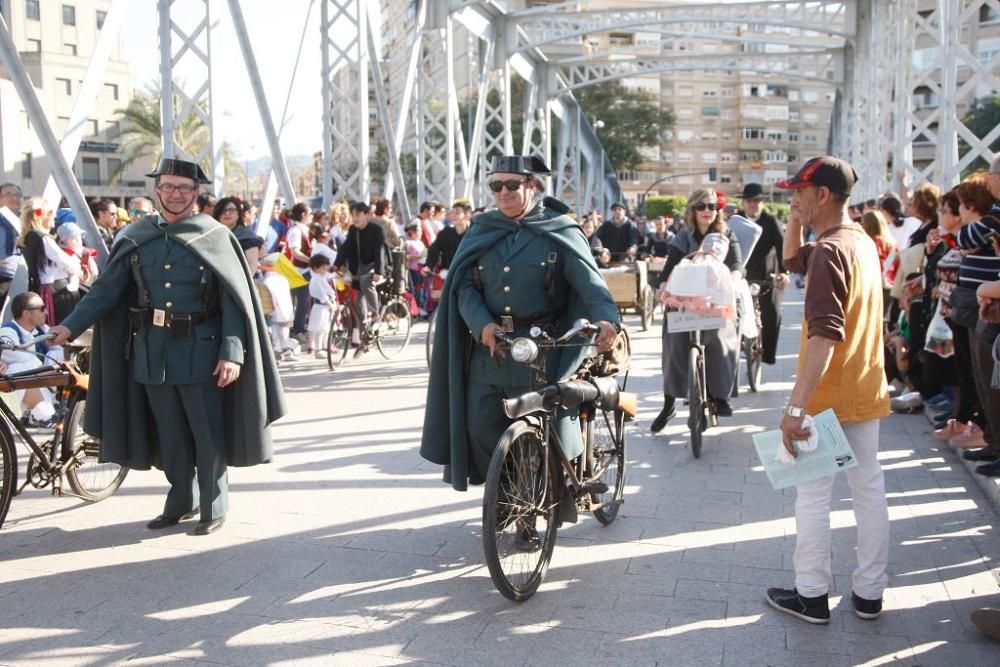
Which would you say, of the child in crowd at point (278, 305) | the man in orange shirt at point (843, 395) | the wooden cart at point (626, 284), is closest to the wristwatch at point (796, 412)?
the man in orange shirt at point (843, 395)

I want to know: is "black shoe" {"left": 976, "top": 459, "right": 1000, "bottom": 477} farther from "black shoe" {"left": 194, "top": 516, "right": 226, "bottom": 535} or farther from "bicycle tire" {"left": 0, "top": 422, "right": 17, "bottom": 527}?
"bicycle tire" {"left": 0, "top": 422, "right": 17, "bottom": 527}

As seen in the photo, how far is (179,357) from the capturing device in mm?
5324

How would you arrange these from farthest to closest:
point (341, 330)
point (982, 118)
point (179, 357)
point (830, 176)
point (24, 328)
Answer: point (982, 118) < point (341, 330) < point (24, 328) < point (179, 357) < point (830, 176)

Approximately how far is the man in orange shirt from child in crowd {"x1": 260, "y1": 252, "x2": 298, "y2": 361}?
7.73m

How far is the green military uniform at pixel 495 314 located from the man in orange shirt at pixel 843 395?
106 centimetres

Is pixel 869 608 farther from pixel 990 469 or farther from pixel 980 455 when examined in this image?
pixel 980 455

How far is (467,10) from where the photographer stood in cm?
2288

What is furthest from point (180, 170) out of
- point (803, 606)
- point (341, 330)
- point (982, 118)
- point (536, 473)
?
point (982, 118)

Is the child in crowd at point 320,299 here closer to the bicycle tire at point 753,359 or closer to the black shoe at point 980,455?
the bicycle tire at point 753,359

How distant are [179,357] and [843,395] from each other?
10.5 feet

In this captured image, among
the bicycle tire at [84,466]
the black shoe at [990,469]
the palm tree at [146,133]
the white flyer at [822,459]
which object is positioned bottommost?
the black shoe at [990,469]

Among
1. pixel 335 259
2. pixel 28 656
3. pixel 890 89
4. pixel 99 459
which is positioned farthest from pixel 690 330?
pixel 890 89

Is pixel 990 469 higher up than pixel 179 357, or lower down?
lower down

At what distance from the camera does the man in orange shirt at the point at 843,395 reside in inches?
158
